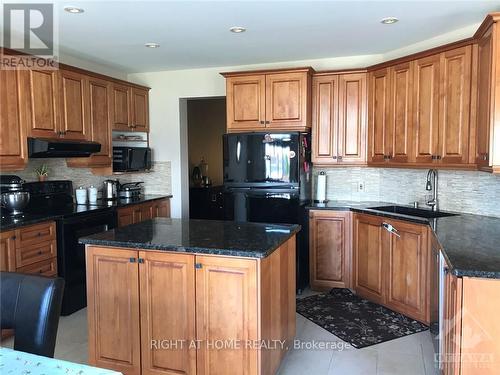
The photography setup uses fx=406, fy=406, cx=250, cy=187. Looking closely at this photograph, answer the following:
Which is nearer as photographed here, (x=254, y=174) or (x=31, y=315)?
(x=31, y=315)

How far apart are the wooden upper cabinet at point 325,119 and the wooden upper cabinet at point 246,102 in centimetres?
57

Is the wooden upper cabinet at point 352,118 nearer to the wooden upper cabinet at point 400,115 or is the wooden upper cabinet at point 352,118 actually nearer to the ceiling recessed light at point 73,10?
the wooden upper cabinet at point 400,115

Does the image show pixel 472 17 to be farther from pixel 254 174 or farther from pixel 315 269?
pixel 315 269

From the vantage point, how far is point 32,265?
10.8ft

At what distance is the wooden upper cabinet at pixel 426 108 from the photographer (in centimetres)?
340

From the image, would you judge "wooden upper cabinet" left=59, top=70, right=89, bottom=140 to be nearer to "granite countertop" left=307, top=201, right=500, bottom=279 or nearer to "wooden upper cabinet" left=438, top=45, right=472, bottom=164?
"granite countertop" left=307, top=201, right=500, bottom=279

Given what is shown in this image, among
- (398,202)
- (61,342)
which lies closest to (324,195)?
(398,202)

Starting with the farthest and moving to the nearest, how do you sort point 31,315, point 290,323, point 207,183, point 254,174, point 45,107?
point 207,183 < point 254,174 < point 45,107 < point 290,323 < point 31,315

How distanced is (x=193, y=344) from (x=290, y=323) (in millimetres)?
803

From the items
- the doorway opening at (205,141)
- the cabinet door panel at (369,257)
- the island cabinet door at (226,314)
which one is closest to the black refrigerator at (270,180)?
the cabinet door panel at (369,257)

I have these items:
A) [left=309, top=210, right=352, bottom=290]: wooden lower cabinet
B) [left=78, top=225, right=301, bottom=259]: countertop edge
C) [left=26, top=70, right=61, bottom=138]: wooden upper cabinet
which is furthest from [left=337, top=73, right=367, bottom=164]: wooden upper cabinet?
[left=26, top=70, right=61, bottom=138]: wooden upper cabinet

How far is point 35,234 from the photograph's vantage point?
3.31m

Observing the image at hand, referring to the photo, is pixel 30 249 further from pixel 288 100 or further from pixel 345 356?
pixel 288 100

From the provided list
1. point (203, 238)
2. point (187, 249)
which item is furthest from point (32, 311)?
point (203, 238)
